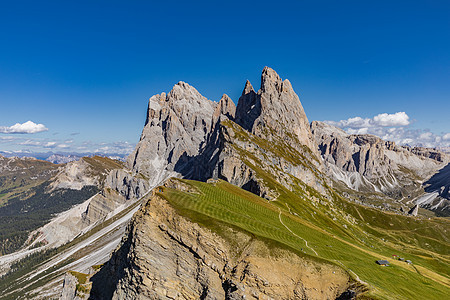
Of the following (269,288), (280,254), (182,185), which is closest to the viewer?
(269,288)

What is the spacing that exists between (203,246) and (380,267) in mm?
43594

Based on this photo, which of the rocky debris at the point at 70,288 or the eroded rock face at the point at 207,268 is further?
the rocky debris at the point at 70,288

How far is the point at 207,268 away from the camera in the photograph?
134 ft

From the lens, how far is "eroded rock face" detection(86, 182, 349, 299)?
127 feet

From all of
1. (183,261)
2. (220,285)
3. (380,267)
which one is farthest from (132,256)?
(380,267)

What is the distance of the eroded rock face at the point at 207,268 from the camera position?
38656mm

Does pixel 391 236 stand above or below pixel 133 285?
below

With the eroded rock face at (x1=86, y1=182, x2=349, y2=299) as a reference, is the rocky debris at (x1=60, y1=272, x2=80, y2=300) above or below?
below

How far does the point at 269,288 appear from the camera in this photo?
38344 millimetres

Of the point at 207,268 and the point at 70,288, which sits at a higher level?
the point at 207,268

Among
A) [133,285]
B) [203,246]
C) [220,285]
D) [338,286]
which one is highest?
[203,246]

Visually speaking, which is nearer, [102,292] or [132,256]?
[132,256]

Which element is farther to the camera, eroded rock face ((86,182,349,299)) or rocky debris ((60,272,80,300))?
rocky debris ((60,272,80,300))

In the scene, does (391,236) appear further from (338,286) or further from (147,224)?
(147,224)
